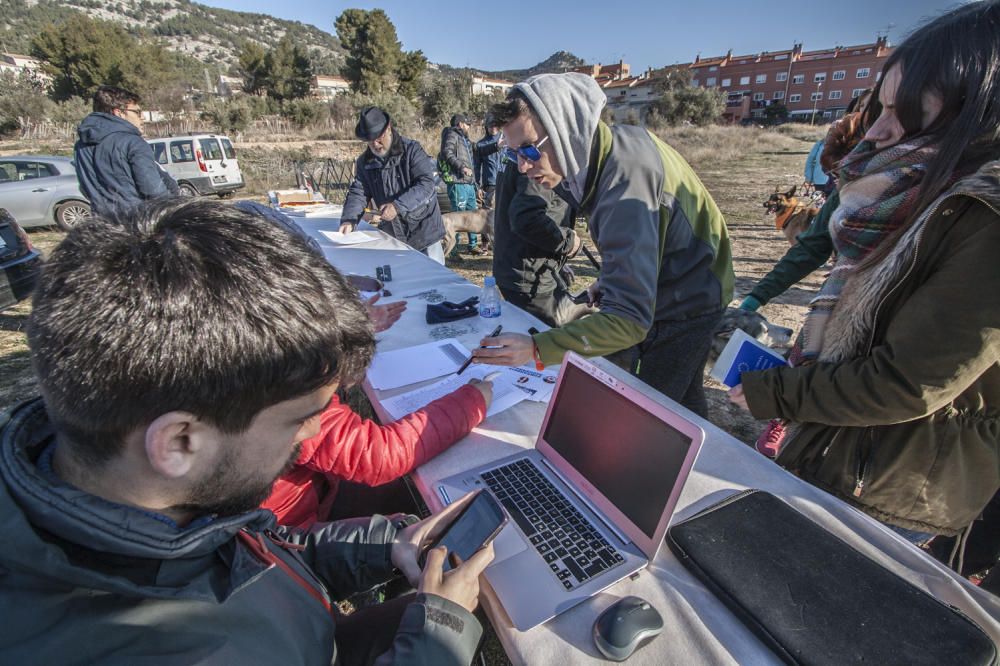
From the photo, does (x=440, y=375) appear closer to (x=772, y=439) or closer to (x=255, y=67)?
(x=772, y=439)

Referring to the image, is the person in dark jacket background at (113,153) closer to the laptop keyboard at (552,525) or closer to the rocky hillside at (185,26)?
the laptop keyboard at (552,525)

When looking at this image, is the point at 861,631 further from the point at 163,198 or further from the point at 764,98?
the point at 764,98

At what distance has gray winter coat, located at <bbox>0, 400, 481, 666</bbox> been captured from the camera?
583 mm

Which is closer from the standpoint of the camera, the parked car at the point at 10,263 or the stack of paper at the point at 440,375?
the stack of paper at the point at 440,375

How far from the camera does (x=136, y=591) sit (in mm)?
624

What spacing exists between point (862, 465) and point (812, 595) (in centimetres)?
57

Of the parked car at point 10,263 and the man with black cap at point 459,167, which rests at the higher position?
the man with black cap at point 459,167

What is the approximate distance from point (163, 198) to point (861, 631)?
4.81 feet

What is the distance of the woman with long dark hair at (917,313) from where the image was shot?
1003mm

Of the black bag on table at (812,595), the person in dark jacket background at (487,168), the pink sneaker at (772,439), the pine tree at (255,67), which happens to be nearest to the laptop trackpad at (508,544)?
the black bag on table at (812,595)

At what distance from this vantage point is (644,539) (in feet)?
3.38

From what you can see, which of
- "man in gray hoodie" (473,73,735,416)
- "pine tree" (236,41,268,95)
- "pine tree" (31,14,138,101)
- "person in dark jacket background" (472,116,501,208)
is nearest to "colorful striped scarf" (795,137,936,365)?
"man in gray hoodie" (473,73,735,416)

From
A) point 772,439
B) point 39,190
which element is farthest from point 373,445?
point 39,190

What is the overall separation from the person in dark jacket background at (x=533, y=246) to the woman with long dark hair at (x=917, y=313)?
5.01 ft
